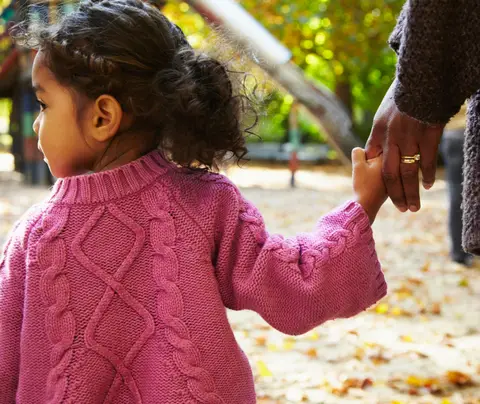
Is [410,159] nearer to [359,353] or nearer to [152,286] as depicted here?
[152,286]

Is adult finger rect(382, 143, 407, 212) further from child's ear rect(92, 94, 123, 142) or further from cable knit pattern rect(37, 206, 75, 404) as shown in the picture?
cable knit pattern rect(37, 206, 75, 404)

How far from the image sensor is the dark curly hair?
4.99 ft

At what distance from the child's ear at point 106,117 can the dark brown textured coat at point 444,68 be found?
619 mm

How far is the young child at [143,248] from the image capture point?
148cm

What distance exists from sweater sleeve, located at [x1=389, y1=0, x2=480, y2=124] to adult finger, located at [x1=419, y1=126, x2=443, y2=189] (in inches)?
5.4

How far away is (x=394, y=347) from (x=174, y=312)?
248 cm

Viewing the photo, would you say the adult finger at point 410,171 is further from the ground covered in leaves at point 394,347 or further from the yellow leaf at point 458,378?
the yellow leaf at point 458,378

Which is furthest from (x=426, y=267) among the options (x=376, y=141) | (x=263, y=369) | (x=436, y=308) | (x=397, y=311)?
(x=376, y=141)

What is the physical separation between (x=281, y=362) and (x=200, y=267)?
206 cm

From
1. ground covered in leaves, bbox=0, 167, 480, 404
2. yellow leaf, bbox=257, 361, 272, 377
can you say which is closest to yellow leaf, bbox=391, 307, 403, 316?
ground covered in leaves, bbox=0, 167, 480, 404

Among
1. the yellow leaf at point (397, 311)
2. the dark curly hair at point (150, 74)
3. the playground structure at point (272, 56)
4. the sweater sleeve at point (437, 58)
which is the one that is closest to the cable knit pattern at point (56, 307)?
the dark curly hair at point (150, 74)

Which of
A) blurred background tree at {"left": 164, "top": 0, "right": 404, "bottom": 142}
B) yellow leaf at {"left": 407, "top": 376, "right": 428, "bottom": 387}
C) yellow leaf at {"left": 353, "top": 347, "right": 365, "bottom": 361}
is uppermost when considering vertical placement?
blurred background tree at {"left": 164, "top": 0, "right": 404, "bottom": 142}

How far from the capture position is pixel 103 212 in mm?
1534

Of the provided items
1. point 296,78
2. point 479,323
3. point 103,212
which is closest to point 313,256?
point 103,212
